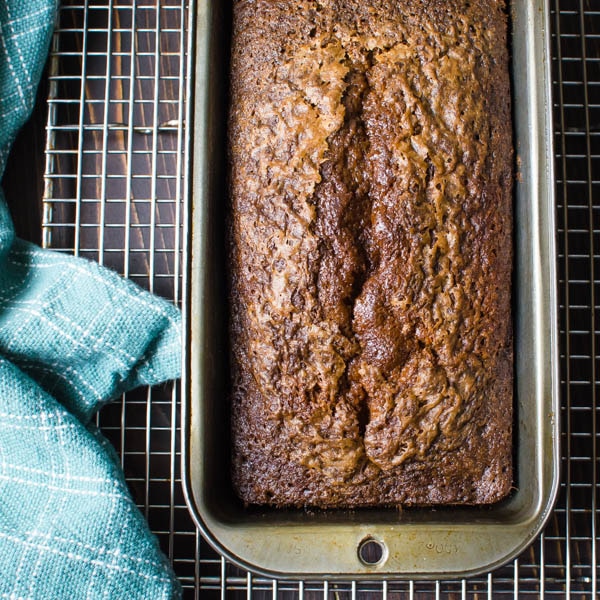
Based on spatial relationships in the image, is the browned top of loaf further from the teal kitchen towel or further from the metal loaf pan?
the teal kitchen towel

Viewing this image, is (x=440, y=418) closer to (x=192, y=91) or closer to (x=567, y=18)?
(x=192, y=91)

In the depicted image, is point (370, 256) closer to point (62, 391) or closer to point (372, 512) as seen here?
point (372, 512)

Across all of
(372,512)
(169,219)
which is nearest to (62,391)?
(169,219)

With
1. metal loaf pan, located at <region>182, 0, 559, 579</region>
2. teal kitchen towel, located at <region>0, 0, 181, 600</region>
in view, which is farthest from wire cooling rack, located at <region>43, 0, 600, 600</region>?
metal loaf pan, located at <region>182, 0, 559, 579</region>

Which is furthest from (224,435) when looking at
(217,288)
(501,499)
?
(501,499)

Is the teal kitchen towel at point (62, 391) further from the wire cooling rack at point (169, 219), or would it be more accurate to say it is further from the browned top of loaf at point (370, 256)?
the browned top of loaf at point (370, 256)

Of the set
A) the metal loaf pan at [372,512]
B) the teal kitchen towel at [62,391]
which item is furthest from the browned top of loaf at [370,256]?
the teal kitchen towel at [62,391]
